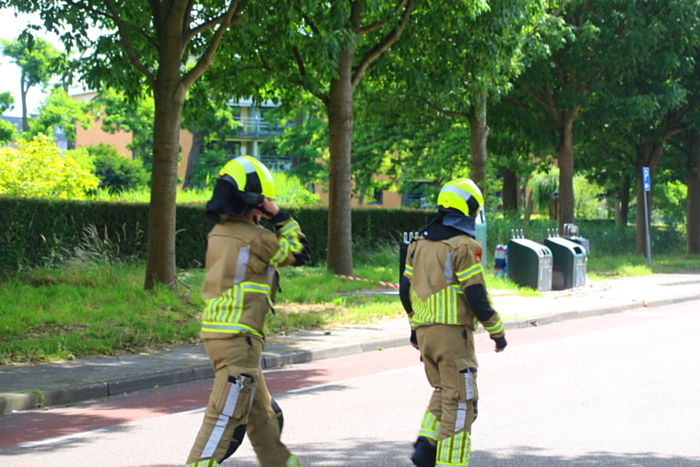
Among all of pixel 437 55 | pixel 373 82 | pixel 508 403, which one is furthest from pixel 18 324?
pixel 373 82

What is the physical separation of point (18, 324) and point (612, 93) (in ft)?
61.4

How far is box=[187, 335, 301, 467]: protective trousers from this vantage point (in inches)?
140

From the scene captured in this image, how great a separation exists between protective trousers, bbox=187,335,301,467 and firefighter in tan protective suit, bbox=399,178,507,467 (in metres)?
0.92

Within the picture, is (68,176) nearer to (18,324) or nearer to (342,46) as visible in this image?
(342,46)

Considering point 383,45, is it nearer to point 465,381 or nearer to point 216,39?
point 216,39

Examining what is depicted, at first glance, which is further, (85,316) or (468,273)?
(85,316)

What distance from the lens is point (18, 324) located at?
9414 mm

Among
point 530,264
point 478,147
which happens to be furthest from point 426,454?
point 478,147

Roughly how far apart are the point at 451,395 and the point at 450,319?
1.41ft

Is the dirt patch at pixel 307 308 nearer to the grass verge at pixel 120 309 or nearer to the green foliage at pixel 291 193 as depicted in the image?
the grass verge at pixel 120 309

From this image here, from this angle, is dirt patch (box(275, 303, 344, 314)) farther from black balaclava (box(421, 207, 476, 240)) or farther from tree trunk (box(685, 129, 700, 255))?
tree trunk (box(685, 129, 700, 255))

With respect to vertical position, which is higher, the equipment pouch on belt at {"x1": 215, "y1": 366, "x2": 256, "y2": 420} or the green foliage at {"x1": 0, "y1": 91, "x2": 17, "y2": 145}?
the green foliage at {"x1": 0, "y1": 91, "x2": 17, "y2": 145}

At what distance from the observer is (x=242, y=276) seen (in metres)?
3.67

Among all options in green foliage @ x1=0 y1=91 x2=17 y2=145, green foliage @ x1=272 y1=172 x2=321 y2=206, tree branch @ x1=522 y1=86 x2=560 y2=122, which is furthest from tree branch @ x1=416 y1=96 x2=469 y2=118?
green foliage @ x1=0 y1=91 x2=17 y2=145
